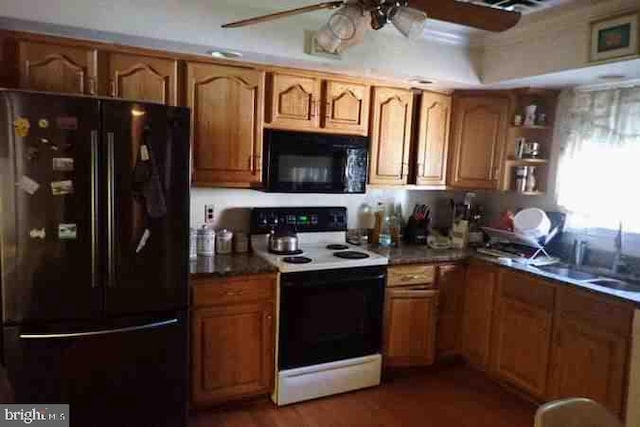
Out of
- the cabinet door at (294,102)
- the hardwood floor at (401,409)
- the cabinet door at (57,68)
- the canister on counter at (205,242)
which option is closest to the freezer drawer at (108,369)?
the hardwood floor at (401,409)

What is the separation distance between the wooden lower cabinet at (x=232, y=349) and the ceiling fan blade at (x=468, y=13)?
67.6 inches

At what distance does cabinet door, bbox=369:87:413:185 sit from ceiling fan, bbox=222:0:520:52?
4.80 feet

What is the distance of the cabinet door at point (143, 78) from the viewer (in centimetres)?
248

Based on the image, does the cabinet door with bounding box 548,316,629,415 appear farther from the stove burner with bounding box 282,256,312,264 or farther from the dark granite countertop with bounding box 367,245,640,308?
the stove burner with bounding box 282,256,312,264

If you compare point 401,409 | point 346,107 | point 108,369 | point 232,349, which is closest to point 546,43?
point 346,107

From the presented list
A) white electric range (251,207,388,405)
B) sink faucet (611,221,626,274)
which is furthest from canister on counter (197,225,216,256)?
sink faucet (611,221,626,274)

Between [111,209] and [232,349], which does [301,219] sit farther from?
[111,209]

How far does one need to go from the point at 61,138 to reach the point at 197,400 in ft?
5.28


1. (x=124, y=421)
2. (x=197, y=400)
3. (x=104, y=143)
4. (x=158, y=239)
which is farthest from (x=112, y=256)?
(x=197, y=400)

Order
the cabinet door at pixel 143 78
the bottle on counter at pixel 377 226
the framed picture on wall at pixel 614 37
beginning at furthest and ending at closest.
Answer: the bottle on counter at pixel 377 226, the cabinet door at pixel 143 78, the framed picture on wall at pixel 614 37

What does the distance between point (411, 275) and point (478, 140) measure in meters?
1.20

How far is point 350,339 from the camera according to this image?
2.98m

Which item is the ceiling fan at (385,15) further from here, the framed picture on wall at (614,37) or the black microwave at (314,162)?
the black microwave at (314,162)

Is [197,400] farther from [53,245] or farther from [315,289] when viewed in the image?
[53,245]
